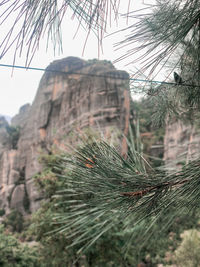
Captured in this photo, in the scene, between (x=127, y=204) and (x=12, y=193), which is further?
(x=12, y=193)

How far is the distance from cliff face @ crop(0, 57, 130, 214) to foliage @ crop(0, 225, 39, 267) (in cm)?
968

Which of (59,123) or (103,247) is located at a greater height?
(59,123)

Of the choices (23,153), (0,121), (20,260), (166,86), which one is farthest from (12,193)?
(166,86)

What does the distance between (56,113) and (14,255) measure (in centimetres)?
1601

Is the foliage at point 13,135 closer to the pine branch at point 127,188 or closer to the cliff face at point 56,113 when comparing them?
the cliff face at point 56,113

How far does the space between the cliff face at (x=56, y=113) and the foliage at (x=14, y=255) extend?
9.68 m

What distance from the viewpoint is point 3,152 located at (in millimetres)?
23781

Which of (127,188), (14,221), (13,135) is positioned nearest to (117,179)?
(127,188)

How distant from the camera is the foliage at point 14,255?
254 inches

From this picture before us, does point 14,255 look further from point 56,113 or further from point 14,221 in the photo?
point 56,113

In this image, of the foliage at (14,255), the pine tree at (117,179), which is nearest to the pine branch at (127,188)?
the pine tree at (117,179)

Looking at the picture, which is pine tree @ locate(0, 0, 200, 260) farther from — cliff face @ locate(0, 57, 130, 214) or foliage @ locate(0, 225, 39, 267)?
cliff face @ locate(0, 57, 130, 214)

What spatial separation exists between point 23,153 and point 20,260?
16469 mm

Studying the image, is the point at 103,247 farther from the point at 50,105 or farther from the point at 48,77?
the point at 48,77
